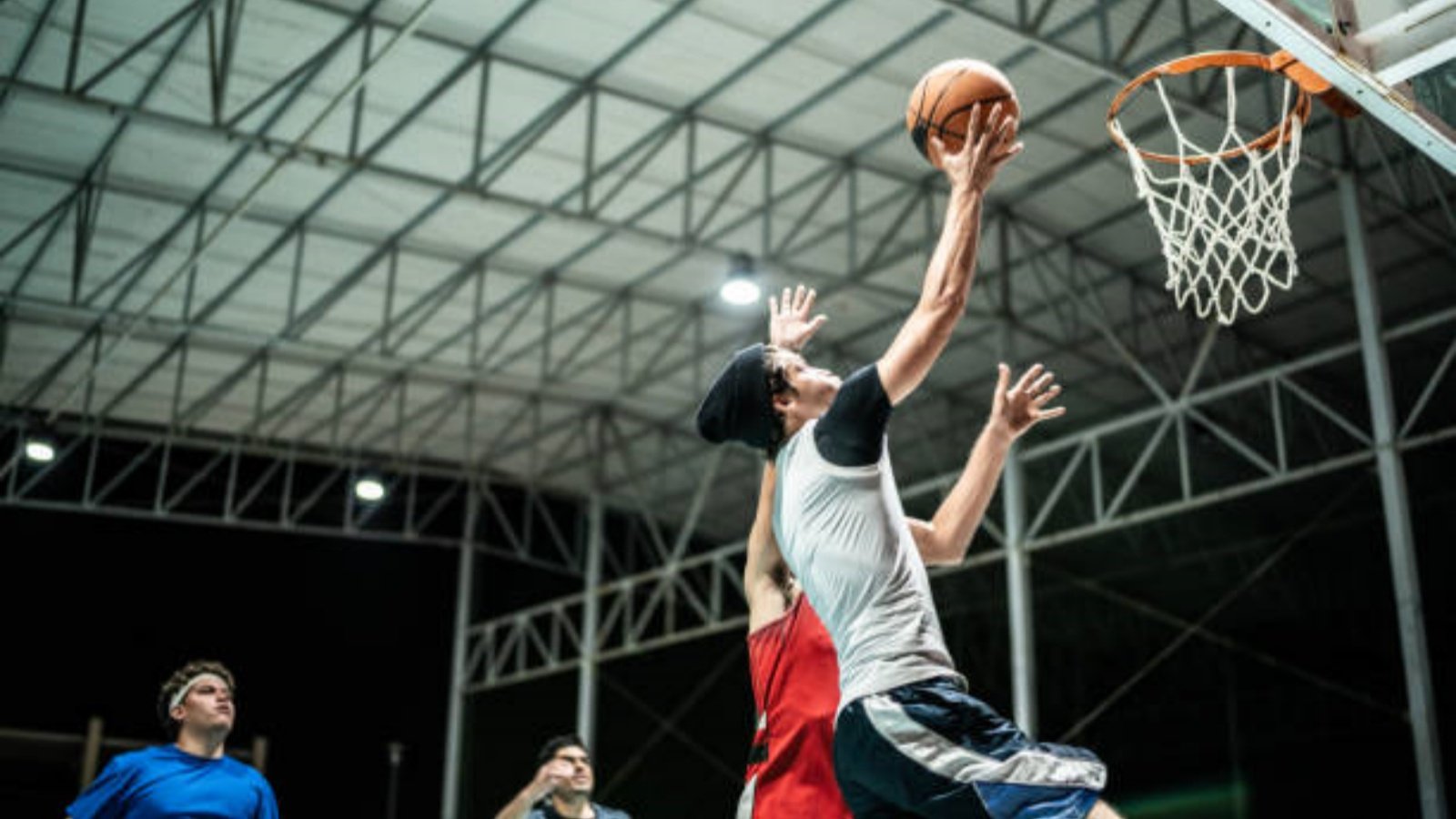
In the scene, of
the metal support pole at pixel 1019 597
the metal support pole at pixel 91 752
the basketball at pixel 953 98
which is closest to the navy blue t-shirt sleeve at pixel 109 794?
the basketball at pixel 953 98

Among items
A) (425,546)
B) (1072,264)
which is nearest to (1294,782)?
(1072,264)

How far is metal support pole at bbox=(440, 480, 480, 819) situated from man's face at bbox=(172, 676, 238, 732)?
16930 millimetres

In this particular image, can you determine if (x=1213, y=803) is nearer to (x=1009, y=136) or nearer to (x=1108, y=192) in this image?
(x=1108, y=192)

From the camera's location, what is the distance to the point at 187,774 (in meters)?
6.43

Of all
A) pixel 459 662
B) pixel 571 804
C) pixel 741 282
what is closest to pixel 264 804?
pixel 571 804

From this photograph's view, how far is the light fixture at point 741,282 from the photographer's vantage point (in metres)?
15.0

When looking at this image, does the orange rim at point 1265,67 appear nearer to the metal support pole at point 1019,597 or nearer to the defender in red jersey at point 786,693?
the defender in red jersey at point 786,693

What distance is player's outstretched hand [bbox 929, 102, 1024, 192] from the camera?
11.3 feet

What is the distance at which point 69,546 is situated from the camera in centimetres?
2198

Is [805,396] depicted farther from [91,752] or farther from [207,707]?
[91,752]

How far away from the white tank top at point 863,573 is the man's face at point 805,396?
0.85ft

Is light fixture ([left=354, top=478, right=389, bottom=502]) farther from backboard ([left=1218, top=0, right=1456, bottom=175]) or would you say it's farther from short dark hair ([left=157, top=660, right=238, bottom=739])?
backboard ([left=1218, top=0, right=1456, bottom=175])

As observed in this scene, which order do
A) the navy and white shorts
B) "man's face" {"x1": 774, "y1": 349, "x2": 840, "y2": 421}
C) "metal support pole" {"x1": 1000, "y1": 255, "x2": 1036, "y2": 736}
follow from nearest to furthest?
the navy and white shorts
"man's face" {"x1": 774, "y1": 349, "x2": 840, "y2": 421}
"metal support pole" {"x1": 1000, "y1": 255, "x2": 1036, "y2": 736}

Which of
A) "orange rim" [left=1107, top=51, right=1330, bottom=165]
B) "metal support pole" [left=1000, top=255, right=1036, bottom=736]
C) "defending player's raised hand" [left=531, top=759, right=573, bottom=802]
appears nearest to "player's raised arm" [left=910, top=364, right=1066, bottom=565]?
"orange rim" [left=1107, top=51, right=1330, bottom=165]
